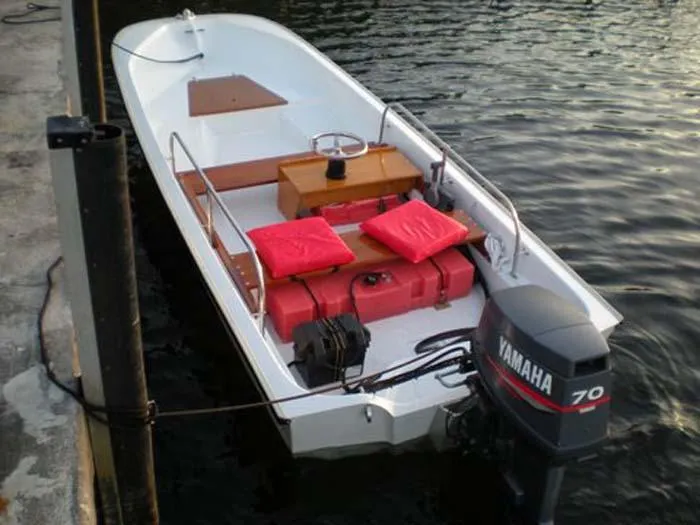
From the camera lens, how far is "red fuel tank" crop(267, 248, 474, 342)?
16.0 feet

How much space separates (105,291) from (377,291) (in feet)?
8.22

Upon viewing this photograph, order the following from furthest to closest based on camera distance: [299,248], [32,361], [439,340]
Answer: [299,248], [439,340], [32,361]

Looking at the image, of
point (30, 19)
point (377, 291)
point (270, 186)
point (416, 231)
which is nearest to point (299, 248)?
point (377, 291)

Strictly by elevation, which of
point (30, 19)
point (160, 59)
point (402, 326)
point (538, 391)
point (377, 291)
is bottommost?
point (402, 326)

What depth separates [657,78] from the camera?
1077cm

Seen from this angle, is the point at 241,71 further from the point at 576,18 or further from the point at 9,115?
Answer: the point at 576,18

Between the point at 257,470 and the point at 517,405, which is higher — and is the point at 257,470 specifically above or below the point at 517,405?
below

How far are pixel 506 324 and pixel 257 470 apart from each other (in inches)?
75.1

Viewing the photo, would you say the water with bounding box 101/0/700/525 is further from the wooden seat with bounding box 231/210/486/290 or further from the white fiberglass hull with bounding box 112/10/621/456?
the wooden seat with bounding box 231/210/486/290

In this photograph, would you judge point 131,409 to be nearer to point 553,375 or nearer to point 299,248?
point 553,375

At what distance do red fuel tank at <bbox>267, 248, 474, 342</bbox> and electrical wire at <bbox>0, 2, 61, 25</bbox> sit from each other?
550 cm

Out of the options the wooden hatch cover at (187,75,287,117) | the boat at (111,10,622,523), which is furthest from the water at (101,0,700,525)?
the wooden hatch cover at (187,75,287,117)

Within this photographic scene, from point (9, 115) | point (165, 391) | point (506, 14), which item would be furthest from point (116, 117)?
point (506, 14)

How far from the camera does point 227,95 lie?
8.27m
